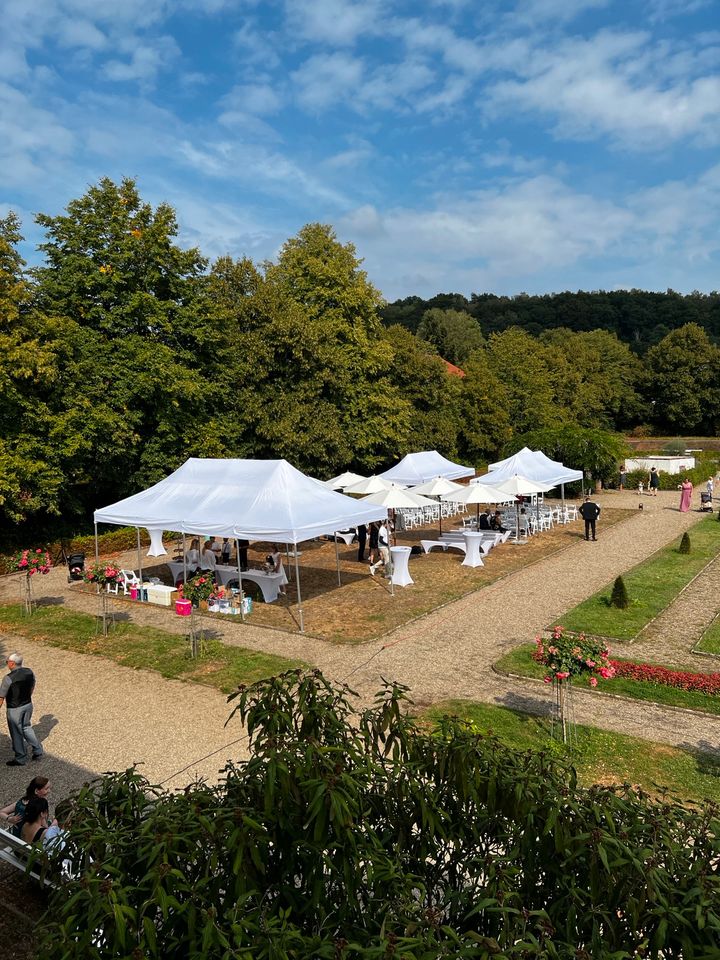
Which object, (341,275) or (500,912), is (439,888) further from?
(341,275)

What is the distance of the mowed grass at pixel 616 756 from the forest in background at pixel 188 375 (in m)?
15.1

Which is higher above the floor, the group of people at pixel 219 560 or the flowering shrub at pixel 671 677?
the group of people at pixel 219 560

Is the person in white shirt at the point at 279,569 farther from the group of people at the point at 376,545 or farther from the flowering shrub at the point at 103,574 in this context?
the flowering shrub at the point at 103,574

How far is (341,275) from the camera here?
106ft

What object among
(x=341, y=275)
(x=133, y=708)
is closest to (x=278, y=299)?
(x=341, y=275)

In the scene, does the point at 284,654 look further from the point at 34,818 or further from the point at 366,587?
the point at 34,818

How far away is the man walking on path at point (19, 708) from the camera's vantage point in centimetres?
794

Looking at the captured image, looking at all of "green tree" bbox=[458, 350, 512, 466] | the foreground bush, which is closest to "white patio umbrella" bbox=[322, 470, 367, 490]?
"green tree" bbox=[458, 350, 512, 466]

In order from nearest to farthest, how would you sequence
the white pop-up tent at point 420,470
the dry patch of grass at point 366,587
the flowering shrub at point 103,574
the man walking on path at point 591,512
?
the dry patch of grass at point 366,587 → the flowering shrub at point 103,574 → the man walking on path at point 591,512 → the white pop-up tent at point 420,470

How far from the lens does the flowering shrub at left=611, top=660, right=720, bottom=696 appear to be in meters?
9.46

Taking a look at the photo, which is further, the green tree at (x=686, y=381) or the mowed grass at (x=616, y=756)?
the green tree at (x=686, y=381)

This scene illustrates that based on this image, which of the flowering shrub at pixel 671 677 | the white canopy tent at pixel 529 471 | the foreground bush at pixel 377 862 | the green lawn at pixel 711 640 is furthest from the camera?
the white canopy tent at pixel 529 471

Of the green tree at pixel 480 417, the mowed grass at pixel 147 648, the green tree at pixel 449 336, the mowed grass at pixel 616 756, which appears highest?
the green tree at pixel 449 336

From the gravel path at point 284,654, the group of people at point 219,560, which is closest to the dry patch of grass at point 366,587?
the gravel path at point 284,654
